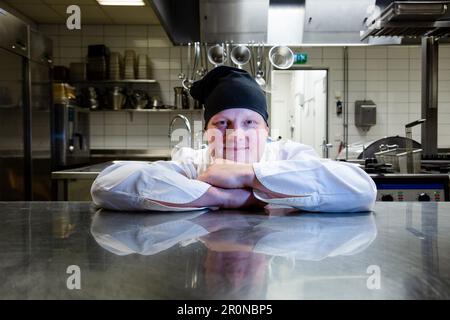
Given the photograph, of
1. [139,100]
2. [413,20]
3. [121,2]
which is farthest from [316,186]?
Answer: [139,100]

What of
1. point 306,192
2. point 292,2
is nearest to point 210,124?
point 306,192

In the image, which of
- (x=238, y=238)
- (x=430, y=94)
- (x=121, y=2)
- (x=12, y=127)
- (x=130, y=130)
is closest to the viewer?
(x=238, y=238)

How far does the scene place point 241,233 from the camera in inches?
23.5

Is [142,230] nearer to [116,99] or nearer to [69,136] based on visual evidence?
[69,136]

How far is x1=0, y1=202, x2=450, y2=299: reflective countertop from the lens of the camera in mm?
326

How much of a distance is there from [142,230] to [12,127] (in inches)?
88.7

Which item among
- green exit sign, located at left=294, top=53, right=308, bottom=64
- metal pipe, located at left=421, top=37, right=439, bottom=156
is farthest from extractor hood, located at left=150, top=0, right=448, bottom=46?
green exit sign, located at left=294, top=53, right=308, bottom=64

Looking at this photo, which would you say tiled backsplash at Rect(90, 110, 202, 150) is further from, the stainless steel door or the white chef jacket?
the white chef jacket

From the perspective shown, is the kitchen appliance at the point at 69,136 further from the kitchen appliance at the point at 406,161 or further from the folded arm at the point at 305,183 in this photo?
the folded arm at the point at 305,183

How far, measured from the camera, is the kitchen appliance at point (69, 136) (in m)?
3.31

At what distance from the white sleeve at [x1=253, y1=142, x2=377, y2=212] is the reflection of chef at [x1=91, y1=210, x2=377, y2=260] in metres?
0.02

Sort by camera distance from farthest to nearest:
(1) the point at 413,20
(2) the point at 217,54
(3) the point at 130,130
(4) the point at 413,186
A: (3) the point at 130,130, (2) the point at 217,54, (1) the point at 413,20, (4) the point at 413,186
